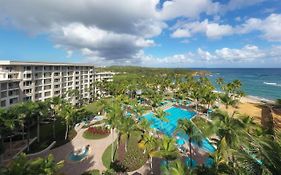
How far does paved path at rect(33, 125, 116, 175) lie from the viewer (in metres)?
27.6

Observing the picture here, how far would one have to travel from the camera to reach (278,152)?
9.61 metres

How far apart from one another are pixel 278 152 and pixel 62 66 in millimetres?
64760

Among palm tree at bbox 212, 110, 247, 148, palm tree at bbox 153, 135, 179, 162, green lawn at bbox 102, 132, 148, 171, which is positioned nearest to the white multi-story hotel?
green lawn at bbox 102, 132, 148, 171

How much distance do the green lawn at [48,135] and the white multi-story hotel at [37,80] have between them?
936 cm

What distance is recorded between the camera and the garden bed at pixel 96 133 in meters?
39.6

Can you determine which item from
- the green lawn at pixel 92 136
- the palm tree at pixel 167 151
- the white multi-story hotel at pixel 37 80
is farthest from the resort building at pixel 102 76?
the palm tree at pixel 167 151

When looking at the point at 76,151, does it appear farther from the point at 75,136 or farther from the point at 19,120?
the point at 19,120

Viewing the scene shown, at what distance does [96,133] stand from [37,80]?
84.0 ft

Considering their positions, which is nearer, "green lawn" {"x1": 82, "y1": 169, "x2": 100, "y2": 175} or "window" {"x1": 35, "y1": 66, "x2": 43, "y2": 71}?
Result: "green lawn" {"x1": 82, "y1": 169, "x2": 100, "y2": 175}

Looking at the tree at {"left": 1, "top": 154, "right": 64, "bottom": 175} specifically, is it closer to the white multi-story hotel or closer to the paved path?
the paved path

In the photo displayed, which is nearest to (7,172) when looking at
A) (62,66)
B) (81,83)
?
(62,66)

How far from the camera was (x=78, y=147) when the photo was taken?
34812mm

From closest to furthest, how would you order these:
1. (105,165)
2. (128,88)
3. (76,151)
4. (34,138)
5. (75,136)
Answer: (105,165)
(76,151)
(34,138)
(75,136)
(128,88)

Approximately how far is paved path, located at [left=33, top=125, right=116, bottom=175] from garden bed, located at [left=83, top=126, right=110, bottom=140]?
1041mm
